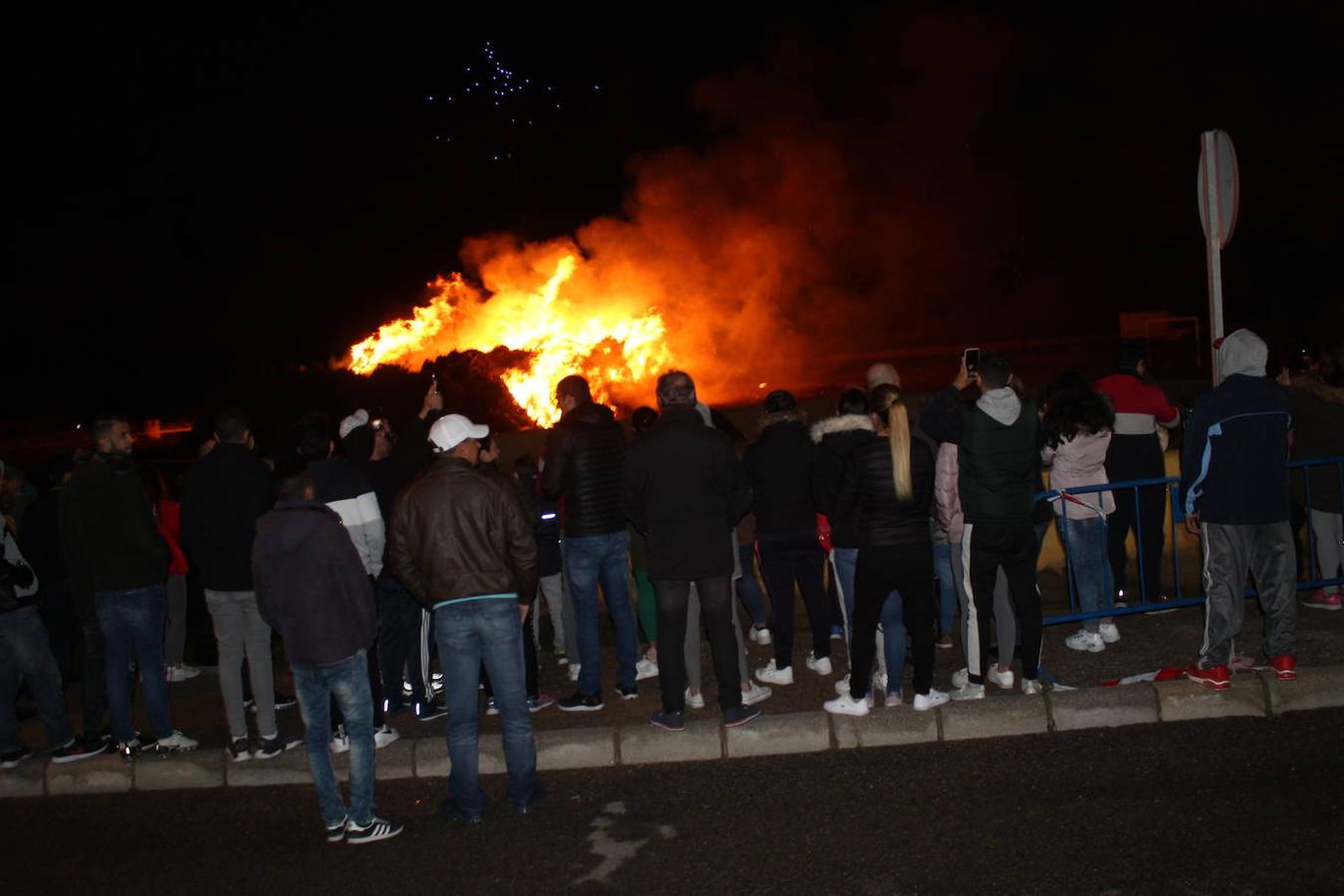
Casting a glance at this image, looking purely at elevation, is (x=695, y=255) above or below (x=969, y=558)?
above

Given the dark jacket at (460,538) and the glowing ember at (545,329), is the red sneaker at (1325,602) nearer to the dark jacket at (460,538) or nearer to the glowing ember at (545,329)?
the dark jacket at (460,538)

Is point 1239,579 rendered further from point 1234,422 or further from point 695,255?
point 695,255

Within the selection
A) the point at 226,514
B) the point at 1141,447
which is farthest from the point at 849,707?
the point at 226,514

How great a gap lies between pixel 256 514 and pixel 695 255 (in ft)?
→ 46.0

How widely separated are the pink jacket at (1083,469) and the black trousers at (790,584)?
1641 millimetres

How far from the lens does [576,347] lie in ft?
58.3

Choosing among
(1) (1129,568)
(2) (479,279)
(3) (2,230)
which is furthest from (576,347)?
(3) (2,230)

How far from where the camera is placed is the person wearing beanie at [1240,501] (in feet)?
20.5

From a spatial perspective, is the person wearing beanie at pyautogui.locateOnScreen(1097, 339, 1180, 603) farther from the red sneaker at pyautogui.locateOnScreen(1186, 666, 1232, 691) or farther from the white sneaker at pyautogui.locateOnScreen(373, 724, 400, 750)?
the white sneaker at pyautogui.locateOnScreen(373, 724, 400, 750)

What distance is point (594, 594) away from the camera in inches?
282

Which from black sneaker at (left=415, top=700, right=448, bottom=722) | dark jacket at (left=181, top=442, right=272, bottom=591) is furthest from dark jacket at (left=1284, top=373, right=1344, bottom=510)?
dark jacket at (left=181, top=442, right=272, bottom=591)

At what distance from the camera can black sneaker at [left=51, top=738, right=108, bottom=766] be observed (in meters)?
6.83

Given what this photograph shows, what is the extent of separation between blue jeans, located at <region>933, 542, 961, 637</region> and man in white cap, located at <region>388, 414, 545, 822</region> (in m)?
2.90

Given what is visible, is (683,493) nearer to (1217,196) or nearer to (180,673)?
(1217,196)
